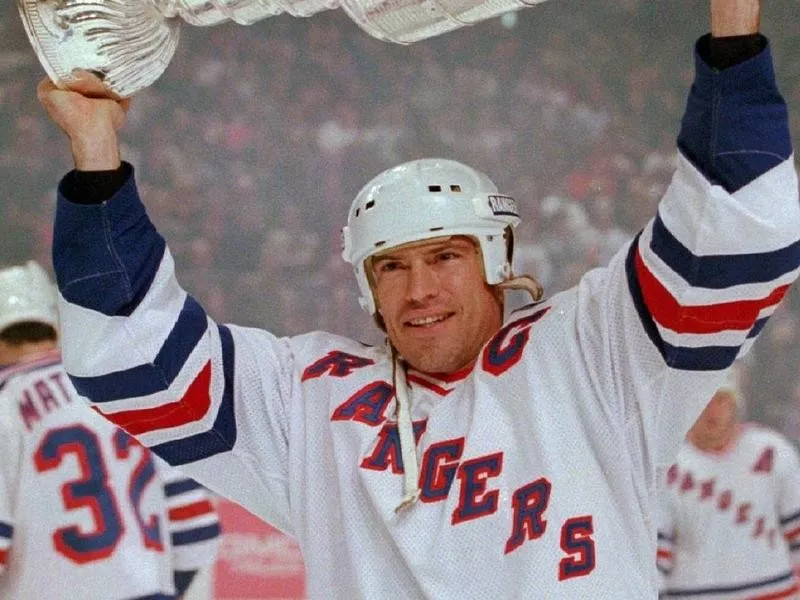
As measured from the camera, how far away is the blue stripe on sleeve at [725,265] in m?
1.47

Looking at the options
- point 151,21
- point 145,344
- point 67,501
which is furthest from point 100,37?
point 67,501

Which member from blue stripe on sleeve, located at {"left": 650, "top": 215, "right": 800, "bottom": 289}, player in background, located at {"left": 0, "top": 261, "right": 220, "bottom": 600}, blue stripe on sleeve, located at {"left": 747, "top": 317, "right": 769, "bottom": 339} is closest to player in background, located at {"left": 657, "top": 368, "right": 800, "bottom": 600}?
player in background, located at {"left": 0, "top": 261, "right": 220, "bottom": 600}

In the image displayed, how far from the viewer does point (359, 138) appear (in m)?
5.55

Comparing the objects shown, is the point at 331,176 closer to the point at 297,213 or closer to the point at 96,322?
the point at 297,213

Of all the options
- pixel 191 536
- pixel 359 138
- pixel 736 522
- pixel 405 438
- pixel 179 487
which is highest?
pixel 359 138

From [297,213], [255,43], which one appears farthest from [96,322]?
[255,43]

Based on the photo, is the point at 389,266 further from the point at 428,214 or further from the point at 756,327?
the point at 756,327

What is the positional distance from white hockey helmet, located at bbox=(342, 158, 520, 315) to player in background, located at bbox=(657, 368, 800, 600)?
2.28 m

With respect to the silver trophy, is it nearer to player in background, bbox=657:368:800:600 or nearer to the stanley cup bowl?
the stanley cup bowl

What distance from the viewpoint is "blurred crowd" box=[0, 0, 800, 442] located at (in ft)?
17.5

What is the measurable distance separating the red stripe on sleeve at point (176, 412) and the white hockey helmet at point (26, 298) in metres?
1.54

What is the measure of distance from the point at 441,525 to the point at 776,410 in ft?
12.4

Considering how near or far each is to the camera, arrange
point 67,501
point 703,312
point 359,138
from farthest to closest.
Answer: point 359,138 < point 67,501 < point 703,312

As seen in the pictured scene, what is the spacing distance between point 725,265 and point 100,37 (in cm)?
72
